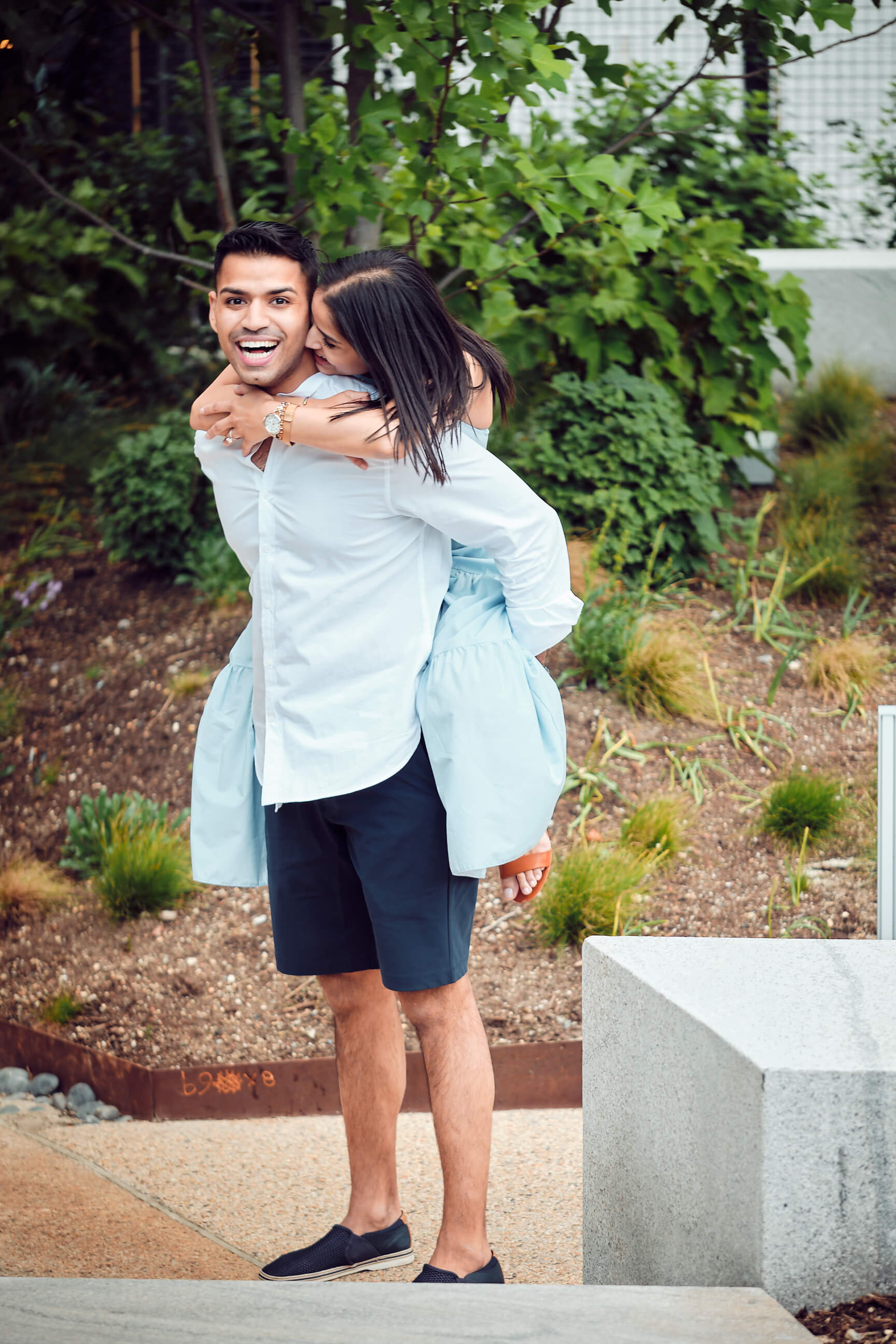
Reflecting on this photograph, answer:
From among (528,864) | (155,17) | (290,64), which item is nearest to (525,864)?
(528,864)

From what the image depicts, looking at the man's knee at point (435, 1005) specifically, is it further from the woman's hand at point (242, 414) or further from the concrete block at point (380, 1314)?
the woman's hand at point (242, 414)

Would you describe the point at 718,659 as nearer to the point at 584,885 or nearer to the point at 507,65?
the point at 584,885

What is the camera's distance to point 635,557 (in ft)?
15.0

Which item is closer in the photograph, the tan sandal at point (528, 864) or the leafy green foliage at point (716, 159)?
the tan sandal at point (528, 864)

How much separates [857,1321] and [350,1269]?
0.98m

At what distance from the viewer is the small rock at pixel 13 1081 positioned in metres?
3.22

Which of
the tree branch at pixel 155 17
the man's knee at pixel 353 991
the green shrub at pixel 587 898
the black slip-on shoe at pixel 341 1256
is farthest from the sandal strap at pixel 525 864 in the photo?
the tree branch at pixel 155 17

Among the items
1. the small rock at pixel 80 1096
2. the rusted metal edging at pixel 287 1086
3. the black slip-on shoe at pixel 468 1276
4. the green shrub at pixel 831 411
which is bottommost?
the small rock at pixel 80 1096

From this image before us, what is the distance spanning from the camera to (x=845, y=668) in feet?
13.9

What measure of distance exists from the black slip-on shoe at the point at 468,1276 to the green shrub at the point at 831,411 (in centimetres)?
443

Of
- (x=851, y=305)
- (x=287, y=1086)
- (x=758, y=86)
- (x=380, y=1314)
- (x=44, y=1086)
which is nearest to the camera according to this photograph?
(x=380, y=1314)

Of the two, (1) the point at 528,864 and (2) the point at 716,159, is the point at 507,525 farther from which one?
(2) the point at 716,159

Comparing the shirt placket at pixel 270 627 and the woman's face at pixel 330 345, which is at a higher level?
the woman's face at pixel 330 345

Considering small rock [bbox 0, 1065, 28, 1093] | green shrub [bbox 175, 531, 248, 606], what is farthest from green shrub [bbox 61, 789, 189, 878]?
green shrub [bbox 175, 531, 248, 606]
